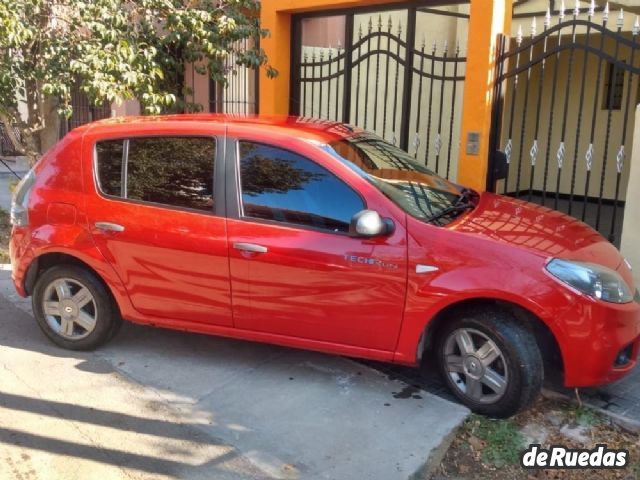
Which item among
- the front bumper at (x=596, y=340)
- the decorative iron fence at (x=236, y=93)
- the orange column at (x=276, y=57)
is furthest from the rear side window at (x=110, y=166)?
the decorative iron fence at (x=236, y=93)

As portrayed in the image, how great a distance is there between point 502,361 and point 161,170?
2.50 m

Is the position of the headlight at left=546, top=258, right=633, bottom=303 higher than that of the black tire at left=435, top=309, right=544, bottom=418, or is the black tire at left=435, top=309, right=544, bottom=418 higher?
the headlight at left=546, top=258, right=633, bottom=303

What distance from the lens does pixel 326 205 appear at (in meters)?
3.88

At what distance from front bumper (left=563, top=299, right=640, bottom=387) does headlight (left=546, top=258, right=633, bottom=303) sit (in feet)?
0.18

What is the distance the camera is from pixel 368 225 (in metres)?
3.60

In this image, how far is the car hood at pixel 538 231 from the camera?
3.64m

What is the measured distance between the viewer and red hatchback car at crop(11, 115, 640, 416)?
3559mm

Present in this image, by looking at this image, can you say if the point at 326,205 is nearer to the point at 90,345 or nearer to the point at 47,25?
the point at 90,345

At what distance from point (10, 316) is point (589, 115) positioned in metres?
8.86

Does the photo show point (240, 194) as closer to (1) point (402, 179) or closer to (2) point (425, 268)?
(1) point (402, 179)

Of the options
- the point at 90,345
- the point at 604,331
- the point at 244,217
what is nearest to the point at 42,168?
the point at 90,345

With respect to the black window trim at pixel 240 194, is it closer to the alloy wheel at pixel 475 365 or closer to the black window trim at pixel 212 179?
the black window trim at pixel 212 179

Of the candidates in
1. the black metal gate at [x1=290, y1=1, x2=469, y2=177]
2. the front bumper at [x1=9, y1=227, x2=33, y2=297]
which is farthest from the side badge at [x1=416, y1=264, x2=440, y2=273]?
the black metal gate at [x1=290, y1=1, x2=469, y2=177]

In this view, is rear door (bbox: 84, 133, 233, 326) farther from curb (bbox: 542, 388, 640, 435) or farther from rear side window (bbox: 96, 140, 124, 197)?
curb (bbox: 542, 388, 640, 435)
